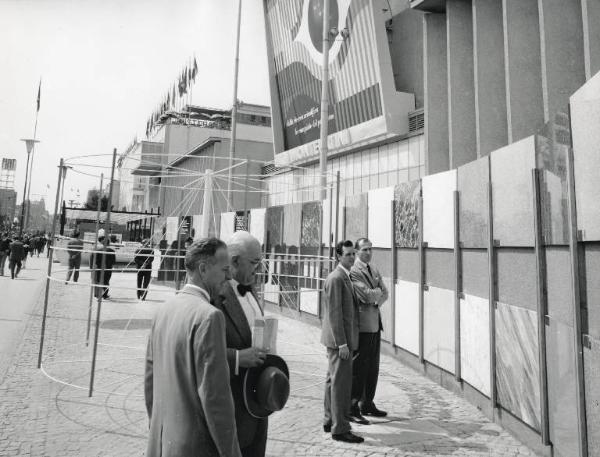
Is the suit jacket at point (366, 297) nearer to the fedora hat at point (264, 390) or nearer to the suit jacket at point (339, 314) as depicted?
the suit jacket at point (339, 314)

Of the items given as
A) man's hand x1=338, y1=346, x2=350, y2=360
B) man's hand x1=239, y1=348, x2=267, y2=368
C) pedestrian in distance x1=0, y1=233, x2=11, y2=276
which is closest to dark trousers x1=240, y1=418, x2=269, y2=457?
man's hand x1=239, y1=348, x2=267, y2=368

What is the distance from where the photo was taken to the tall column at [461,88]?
1119 cm

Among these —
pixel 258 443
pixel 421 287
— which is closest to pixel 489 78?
pixel 421 287

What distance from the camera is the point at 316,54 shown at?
21.9 meters

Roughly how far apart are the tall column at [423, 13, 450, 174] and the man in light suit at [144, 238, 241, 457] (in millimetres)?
10905

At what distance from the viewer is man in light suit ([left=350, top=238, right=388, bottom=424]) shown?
17.5 ft

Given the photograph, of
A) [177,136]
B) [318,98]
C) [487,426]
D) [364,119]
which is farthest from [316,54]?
[177,136]

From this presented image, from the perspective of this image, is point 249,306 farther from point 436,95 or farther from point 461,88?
point 436,95

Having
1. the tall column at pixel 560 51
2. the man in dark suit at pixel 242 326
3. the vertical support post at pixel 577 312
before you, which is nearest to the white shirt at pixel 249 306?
the man in dark suit at pixel 242 326

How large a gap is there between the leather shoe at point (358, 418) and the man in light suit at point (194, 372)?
11.0 feet

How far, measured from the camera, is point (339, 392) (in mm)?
4613

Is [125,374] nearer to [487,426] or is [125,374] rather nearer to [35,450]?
[35,450]

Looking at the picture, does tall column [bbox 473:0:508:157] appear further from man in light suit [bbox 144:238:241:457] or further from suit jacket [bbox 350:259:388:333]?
man in light suit [bbox 144:238:241:457]

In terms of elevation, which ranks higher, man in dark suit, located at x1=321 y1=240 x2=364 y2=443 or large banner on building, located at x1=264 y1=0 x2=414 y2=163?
large banner on building, located at x1=264 y1=0 x2=414 y2=163
